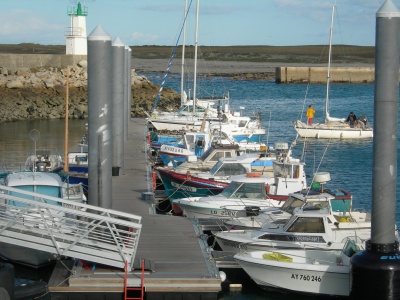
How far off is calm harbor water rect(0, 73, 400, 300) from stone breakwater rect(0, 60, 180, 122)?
1705 mm

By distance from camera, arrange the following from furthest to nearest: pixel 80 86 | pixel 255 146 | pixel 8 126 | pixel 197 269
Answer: pixel 80 86, pixel 8 126, pixel 255 146, pixel 197 269

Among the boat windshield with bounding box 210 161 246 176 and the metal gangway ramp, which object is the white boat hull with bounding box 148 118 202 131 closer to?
the boat windshield with bounding box 210 161 246 176

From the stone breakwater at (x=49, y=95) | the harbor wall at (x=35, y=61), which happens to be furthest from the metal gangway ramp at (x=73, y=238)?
the harbor wall at (x=35, y=61)

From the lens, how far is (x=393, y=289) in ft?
45.1

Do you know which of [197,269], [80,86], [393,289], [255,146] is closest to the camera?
[393,289]

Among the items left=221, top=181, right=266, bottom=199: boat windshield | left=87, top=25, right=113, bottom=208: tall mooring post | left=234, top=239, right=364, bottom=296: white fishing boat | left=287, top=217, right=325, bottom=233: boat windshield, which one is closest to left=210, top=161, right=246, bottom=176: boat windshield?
left=221, top=181, right=266, bottom=199: boat windshield

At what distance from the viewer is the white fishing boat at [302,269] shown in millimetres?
15648

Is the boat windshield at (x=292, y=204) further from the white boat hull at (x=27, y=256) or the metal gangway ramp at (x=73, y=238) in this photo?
the white boat hull at (x=27, y=256)

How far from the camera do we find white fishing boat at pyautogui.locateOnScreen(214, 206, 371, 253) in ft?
54.6

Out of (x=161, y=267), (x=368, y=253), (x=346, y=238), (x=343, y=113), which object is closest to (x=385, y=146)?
(x=368, y=253)

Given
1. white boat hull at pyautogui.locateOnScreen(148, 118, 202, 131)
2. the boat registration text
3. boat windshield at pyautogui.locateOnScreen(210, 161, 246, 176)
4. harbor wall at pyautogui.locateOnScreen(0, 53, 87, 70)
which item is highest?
harbor wall at pyautogui.locateOnScreen(0, 53, 87, 70)

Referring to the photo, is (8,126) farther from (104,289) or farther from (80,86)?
(104,289)

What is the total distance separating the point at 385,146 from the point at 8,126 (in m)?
41.0

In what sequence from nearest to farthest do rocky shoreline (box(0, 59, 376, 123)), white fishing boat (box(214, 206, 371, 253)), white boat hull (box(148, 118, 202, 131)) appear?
white fishing boat (box(214, 206, 371, 253)) → white boat hull (box(148, 118, 202, 131)) → rocky shoreline (box(0, 59, 376, 123))
